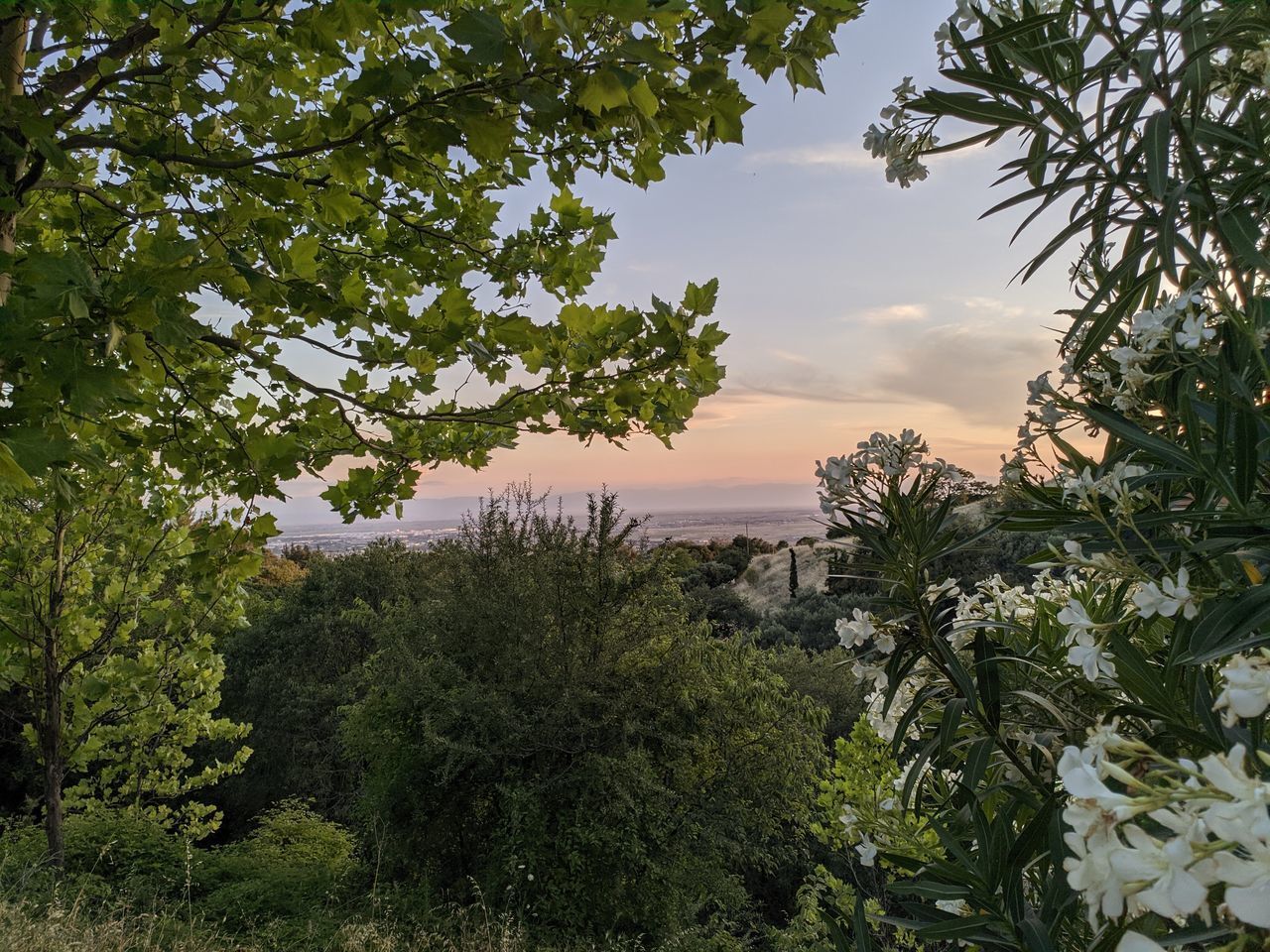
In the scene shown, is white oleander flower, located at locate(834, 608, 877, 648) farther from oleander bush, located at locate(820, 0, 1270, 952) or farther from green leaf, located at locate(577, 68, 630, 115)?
green leaf, located at locate(577, 68, 630, 115)

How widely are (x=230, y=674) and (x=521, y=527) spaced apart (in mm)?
10941

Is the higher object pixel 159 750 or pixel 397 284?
pixel 397 284

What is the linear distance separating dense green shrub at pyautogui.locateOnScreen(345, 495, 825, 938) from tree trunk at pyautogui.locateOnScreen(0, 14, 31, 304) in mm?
5365

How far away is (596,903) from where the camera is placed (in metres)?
6.32

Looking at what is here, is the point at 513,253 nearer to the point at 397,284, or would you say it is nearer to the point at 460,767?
the point at 397,284

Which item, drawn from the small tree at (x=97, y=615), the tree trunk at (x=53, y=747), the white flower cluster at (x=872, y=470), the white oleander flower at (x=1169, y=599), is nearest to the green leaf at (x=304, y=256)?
the white flower cluster at (x=872, y=470)

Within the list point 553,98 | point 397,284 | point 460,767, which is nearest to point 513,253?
point 397,284

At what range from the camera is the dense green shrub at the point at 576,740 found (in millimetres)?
6359

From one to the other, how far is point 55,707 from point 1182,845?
7786 millimetres

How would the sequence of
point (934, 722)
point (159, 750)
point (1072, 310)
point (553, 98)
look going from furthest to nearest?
point (159, 750), point (934, 722), point (1072, 310), point (553, 98)

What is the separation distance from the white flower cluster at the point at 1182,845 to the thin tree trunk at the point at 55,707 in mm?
7209

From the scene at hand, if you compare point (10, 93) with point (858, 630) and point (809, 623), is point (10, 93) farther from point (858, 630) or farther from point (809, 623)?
point (809, 623)

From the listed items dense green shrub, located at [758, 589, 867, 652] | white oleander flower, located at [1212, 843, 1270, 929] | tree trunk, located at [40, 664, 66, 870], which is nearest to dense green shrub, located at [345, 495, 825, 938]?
tree trunk, located at [40, 664, 66, 870]

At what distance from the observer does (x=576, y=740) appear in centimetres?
704
